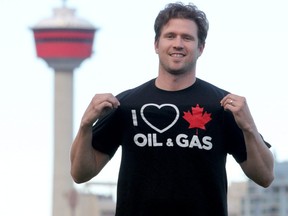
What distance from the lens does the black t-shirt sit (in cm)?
1062

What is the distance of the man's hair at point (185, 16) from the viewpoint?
1078 cm

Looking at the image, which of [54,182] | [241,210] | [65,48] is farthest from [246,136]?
[54,182]

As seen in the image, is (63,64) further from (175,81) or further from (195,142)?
(195,142)

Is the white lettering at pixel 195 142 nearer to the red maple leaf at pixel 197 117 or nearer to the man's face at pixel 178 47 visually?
the red maple leaf at pixel 197 117

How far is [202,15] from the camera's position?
1077 centimetres

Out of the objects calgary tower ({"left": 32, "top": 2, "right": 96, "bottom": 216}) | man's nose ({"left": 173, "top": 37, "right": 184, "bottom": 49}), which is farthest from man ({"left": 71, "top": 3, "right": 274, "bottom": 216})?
calgary tower ({"left": 32, "top": 2, "right": 96, "bottom": 216})

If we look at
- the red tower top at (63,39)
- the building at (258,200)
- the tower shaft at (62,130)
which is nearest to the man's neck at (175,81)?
the building at (258,200)

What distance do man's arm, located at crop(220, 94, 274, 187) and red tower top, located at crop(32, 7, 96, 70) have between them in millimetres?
A: 159120

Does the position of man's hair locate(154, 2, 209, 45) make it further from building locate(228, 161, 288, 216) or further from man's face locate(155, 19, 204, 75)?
building locate(228, 161, 288, 216)

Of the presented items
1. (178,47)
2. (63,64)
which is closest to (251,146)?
(178,47)

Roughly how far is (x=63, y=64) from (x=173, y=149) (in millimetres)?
169406

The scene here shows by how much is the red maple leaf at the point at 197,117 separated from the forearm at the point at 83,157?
60cm

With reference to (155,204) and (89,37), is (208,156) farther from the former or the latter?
(89,37)

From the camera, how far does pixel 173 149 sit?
10.6 m
